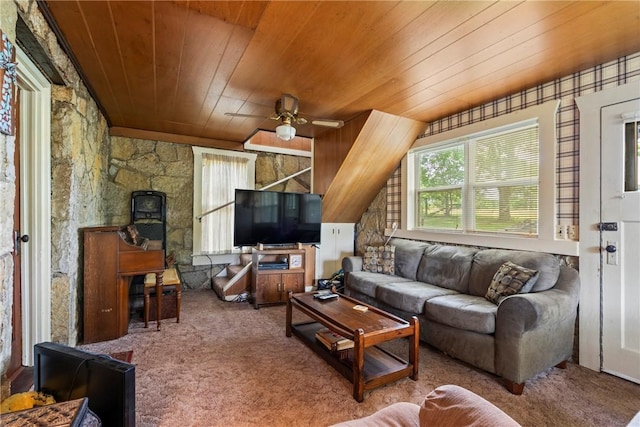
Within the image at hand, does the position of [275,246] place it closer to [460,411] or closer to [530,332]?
[530,332]

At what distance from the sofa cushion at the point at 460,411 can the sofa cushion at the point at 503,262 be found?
1982mm

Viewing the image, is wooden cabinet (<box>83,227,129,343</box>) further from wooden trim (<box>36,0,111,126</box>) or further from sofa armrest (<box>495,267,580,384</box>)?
sofa armrest (<box>495,267,580,384</box>)

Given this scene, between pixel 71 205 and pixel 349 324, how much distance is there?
2.40m

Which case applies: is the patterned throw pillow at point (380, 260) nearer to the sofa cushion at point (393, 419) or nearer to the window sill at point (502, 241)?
the window sill at point (502, 241)

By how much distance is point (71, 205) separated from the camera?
2.32 meters

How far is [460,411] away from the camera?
79 centimetres

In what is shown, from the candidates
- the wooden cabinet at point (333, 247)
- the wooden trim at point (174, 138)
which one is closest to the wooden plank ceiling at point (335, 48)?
the wooden trim at point (174, 138)

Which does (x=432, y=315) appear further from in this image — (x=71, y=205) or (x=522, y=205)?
(x=71, y=205)

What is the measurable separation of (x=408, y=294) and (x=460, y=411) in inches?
80.8

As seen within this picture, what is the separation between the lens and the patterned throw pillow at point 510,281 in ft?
7.64

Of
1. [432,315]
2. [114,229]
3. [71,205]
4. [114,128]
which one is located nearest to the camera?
[71,205]

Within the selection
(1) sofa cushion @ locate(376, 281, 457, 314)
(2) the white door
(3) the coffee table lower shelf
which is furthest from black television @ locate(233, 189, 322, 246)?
(2) the white door

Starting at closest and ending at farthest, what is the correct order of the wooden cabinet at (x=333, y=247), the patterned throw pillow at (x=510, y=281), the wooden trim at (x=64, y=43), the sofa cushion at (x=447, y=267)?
the wooden trim at (x=64, y=43) → the patterned throw pillow at (x=510, y=281) → the sofa cushion at (x=447, y=267) → the wooden cabinet at (x=333, y=247)

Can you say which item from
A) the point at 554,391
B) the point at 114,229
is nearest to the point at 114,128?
the point at 114,229
